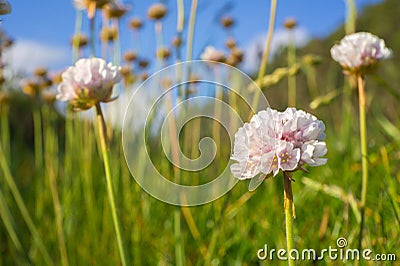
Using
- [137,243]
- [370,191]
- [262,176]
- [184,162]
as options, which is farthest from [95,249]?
[262,176]

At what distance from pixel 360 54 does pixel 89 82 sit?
0.30 meters

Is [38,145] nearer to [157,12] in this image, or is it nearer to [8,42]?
[8,42]

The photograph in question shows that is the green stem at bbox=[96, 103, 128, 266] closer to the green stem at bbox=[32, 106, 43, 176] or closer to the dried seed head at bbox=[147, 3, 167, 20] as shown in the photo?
the dried seed head at bbox=[147, 3, 167, 20]

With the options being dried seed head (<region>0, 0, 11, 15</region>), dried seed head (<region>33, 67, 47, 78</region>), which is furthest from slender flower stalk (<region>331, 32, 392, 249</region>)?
dried seed head (<region>33, 67, 47, 78</region>)

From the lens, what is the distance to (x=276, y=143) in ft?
1.27

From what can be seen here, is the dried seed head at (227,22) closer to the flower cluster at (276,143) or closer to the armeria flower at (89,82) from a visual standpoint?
the armeria flower at (89,82)

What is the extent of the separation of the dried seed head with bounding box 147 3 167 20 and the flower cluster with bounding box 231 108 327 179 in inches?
29.7

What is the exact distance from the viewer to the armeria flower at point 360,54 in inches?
24.0

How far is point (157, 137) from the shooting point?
130 cm

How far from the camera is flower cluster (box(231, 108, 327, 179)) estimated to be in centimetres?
38

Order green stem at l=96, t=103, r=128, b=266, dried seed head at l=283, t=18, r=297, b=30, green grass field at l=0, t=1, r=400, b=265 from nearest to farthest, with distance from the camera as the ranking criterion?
green stem at l=96, t=103, r=128, b=266, green grass field at l=0, t=1, r=400, b=265, dried seed head at l=283, t=18, r=297, b=30

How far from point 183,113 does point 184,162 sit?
276 millimetres

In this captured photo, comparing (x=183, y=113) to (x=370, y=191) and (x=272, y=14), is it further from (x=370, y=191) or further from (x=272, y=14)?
(x=370, y=191)

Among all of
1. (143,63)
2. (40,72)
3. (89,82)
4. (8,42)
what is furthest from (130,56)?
(89,82)
